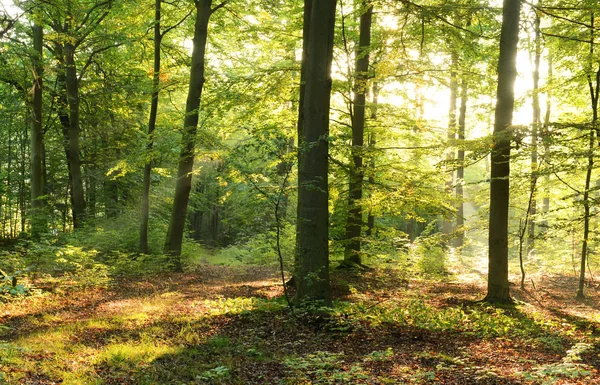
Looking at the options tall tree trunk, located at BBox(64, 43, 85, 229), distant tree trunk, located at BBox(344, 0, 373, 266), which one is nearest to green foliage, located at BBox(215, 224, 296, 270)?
distant tree trunk, located at BBox(344, 0, 373, 266)

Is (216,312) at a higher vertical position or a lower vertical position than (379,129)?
lower

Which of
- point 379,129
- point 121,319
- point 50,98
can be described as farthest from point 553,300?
point 50,98

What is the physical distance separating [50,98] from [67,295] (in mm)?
12112

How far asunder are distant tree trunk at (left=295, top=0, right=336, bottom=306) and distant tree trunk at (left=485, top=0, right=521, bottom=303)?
3.48 metres

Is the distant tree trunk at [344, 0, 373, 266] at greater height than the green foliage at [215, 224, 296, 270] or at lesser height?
greater

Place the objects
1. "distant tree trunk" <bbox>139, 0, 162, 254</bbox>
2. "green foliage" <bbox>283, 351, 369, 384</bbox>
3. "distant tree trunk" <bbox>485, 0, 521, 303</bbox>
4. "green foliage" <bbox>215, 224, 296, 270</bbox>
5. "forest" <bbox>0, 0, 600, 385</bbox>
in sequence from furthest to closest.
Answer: "green foliage" <bbox>215, 224, 296, 270</bbox> → "distant tree trunk" <bbox>139, 0, 162, 254</bbox> → "distant tree trunk" <bbox>485, 0, 521, 303</bbox> → "forest" <bbox>0, 0, 600, 385</bbox> → "green foliage" <bbox>283, 351, 369, 384</bbox>

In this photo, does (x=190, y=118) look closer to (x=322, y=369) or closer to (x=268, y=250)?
(x=268, y=250)

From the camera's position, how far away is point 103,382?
4648 mm

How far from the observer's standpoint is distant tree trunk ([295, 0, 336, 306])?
7163mm

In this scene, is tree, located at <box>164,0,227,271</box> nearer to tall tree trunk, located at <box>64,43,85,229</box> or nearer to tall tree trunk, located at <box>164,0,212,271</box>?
Result: tall tree trunk, located at <box>164,0,212,271</box>

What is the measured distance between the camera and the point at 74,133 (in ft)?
56.9

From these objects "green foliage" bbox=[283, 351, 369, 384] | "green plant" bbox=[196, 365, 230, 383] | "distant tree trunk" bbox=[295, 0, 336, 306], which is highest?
"distant tree trunk" bbox=[295, 0, 336, 306]

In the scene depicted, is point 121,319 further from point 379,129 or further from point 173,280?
point 379,129

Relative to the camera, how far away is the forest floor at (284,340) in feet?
15.7
